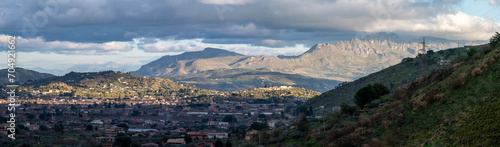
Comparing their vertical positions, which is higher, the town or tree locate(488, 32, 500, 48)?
tree locate(488, 32, 500, 48)

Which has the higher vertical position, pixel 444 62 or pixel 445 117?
pixel 444 62

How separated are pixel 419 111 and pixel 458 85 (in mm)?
3656

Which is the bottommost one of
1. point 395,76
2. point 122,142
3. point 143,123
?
point 143,123

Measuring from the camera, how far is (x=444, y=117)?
1158 inches

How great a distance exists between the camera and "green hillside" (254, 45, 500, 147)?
25.5m

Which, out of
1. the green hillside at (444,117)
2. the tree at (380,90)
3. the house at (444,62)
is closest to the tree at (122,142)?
the tree at (380,90)

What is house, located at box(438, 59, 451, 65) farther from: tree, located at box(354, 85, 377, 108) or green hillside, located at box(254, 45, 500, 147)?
green hillside, located at box(254, 45, 500, 147)

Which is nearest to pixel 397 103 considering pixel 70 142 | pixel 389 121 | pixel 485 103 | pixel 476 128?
pixel 389 121

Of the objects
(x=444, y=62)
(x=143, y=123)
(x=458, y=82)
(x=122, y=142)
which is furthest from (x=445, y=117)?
(x=143, y=123)

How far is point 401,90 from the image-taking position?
46.8m

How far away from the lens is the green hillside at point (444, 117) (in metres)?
25.5

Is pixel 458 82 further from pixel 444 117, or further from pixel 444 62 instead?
pixel 444 62

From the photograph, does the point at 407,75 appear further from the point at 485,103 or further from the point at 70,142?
the point at 485,103

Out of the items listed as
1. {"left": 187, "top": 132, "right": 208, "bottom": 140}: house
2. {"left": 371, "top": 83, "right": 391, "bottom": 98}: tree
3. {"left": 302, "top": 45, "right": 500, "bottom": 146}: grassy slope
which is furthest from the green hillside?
{"left": 187, "top": 132, "right": 208, "bottom": 140}: house
